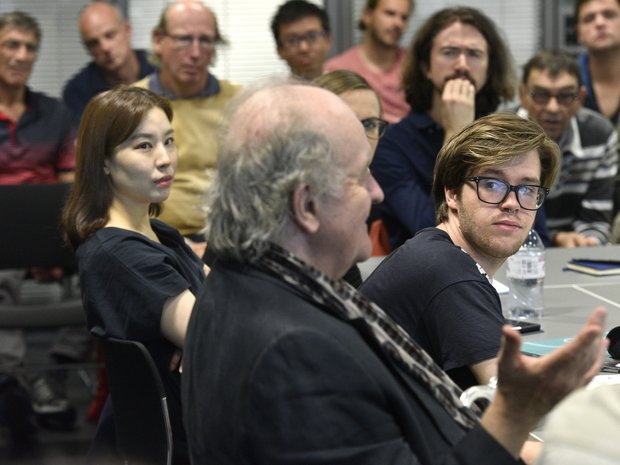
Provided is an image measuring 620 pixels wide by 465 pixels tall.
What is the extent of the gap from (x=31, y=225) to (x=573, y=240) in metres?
2.11

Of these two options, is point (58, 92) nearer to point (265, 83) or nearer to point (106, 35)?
point (106, 35)

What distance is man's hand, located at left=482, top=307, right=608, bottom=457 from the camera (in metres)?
1.29

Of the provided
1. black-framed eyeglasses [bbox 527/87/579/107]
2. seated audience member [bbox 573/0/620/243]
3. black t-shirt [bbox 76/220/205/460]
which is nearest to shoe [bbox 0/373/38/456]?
black t-shirt [bbox 76/220/205/460]

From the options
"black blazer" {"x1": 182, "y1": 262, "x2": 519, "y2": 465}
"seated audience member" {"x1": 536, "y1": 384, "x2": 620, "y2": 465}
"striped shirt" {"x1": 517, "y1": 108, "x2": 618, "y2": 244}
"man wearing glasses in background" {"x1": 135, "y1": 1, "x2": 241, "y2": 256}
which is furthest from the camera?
"striped shirt" {"x1": 517, "y1": 108, "x2": 618, "y2": 244}

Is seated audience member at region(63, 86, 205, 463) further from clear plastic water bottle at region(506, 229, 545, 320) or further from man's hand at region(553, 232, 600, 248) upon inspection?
man's hand at region(553, 232, 600, 248)

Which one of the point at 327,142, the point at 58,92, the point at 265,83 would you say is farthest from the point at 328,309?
the point at 58,92

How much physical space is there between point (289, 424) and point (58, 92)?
17.3 ft

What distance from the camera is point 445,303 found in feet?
6.63

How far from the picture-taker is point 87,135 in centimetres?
261

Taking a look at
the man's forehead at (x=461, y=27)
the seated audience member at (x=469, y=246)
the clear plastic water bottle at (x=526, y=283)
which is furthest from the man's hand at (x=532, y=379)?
the man's forehead at (x=461, y=27)

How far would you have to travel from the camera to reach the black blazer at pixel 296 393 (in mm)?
1280

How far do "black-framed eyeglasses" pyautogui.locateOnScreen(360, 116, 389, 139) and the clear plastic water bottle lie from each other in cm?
72

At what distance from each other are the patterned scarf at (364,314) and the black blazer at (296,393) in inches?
0.5

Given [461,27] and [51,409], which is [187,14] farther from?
[51,409]
